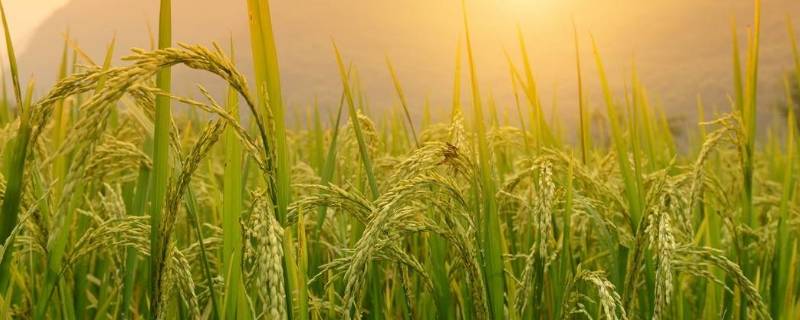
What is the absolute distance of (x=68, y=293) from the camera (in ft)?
4.83

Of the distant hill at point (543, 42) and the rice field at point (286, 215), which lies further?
the distant hill at point (543, 42)

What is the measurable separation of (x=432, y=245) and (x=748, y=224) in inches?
45.1

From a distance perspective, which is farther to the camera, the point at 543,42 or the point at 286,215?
the point at 543,42

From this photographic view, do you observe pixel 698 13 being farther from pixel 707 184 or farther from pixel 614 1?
pixel 707 184

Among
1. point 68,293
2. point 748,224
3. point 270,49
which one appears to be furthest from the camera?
point 748,224

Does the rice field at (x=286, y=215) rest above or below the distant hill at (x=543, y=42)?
below

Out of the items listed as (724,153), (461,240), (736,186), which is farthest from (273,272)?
(724,153)

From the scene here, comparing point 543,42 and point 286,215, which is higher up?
point 543,42

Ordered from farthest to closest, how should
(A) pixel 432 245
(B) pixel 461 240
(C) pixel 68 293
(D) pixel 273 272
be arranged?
(A) pixel 432 245 → (C) pixel 68 293 → (B) pixel 461 240 → (D) pixel 273 272

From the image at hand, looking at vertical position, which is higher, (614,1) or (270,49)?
(614,1)

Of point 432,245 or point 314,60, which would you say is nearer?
point 432,245

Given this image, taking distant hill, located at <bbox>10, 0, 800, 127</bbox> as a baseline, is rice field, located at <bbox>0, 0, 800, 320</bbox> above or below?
below

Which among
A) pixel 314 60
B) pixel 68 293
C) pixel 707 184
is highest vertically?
pixel 314 60

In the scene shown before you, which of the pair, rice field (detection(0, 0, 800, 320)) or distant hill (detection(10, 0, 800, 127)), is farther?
distant hill (detection(10, 0, 800, 127))
